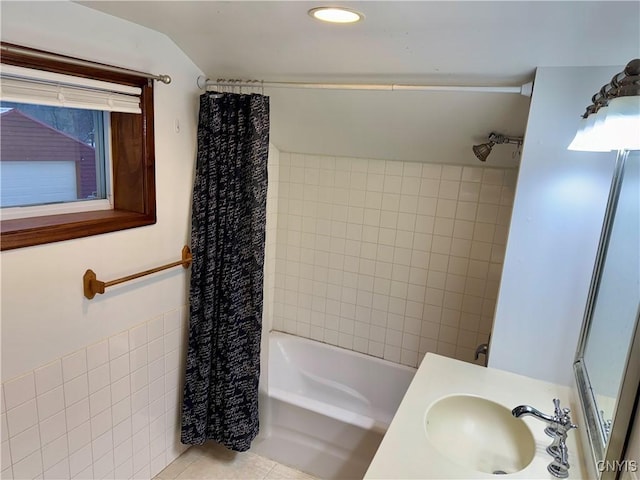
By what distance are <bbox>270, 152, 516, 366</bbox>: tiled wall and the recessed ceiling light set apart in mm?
1180

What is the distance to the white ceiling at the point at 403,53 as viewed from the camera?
53.1 inches

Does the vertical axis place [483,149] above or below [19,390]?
above

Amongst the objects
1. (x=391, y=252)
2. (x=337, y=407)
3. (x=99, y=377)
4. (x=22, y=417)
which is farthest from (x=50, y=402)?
(x=391, y=252)

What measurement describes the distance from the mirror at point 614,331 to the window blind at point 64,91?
182cm

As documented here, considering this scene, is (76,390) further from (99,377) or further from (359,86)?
(359,86)

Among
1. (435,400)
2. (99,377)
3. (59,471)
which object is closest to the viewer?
(435,400)

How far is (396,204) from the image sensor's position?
2592 millimetres

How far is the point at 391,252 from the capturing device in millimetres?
2656

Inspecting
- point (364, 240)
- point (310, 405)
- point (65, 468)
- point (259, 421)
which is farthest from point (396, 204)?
point (65, 468)

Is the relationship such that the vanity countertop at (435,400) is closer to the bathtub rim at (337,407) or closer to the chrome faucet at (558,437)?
the chrome faucet at (558,437)

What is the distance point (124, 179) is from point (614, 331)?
1.92 m

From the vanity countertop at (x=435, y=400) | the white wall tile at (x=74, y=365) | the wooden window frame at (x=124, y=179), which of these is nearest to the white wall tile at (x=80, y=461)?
the white wall tile at (x=74, y=365)

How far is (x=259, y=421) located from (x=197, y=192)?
1.36 meters

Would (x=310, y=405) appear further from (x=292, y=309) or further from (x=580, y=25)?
(x=580, y=25)
